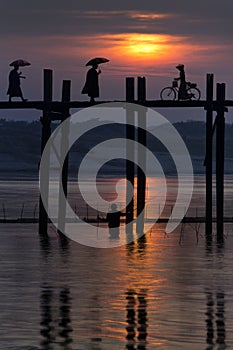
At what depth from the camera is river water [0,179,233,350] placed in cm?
2047

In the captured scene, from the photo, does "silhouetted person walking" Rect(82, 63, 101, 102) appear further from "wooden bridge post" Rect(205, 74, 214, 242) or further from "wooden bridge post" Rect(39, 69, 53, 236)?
"wooden bridge post" Rect(205, 74, 214, 242)

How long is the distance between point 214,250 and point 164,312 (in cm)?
1285

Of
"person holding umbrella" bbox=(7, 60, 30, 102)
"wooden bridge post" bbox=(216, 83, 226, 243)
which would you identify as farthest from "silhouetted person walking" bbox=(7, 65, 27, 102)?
"wooden bridge post" bbox=(216, 83, 226, 243)

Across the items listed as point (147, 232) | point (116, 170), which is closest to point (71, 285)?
point (147, 232)

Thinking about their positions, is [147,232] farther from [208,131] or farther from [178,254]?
[178,254]

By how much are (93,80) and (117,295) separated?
1550 cm

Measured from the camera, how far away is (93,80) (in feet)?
131

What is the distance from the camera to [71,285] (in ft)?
89.8

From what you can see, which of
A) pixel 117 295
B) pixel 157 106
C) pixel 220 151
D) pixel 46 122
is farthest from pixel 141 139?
pixel 117 295

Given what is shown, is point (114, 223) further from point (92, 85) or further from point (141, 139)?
point (92, 85)

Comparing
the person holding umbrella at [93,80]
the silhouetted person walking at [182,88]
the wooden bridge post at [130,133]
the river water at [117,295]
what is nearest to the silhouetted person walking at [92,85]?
the person holding umbrella at [93,80]

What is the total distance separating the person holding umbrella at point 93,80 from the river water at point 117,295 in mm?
4984

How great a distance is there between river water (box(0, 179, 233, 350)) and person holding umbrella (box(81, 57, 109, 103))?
196 inches

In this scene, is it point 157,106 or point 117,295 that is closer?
point 117,295
